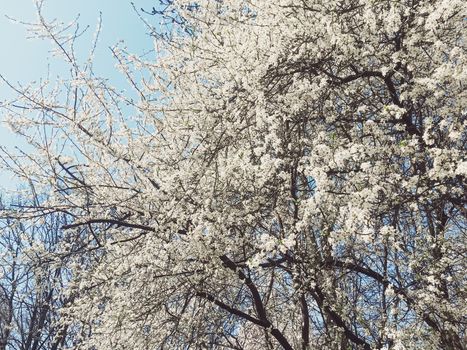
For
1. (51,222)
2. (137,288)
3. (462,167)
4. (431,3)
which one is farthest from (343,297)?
(51,222)

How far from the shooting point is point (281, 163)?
12.3 feet

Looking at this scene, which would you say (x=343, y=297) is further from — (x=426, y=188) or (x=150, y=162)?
(x=150, y=162)

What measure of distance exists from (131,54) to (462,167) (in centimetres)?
380

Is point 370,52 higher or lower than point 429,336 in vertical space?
higher

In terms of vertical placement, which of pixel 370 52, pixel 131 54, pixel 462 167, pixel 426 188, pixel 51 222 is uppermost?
pixel 51 222

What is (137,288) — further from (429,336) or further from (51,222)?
(51,222)

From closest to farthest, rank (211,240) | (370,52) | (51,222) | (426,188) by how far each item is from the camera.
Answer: (426,188), (370,52), (211,240), (51,222)

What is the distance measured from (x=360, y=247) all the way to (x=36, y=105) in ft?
11.8

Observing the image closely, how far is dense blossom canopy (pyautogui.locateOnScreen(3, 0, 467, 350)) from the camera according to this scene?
3488 mm

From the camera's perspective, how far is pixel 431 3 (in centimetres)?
343

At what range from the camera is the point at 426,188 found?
3307 mm

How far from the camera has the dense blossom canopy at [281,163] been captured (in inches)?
137

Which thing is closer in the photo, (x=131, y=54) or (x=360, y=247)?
(x=360, y=247)

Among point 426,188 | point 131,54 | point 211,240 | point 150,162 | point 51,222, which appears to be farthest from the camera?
point 51,222
